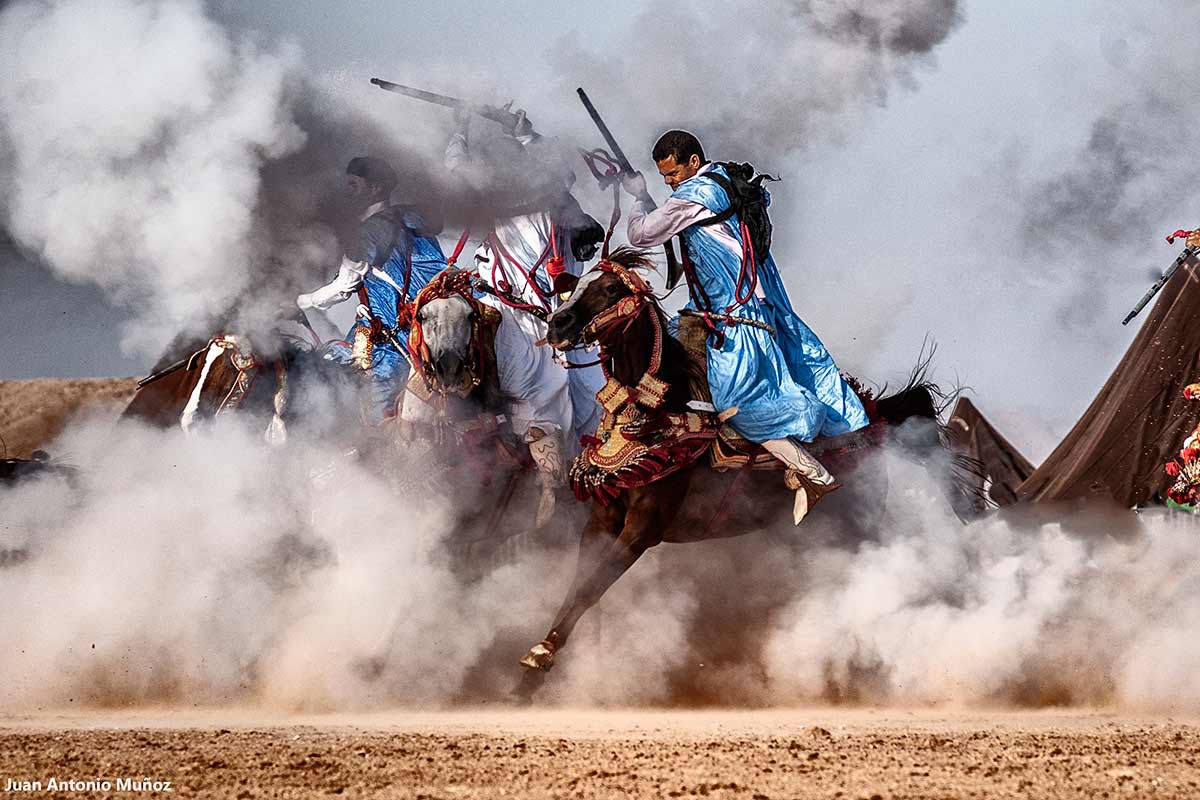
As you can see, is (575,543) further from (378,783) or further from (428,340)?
(378,783)

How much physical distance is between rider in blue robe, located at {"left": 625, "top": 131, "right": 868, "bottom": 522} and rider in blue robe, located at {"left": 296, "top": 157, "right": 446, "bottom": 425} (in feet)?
5.37

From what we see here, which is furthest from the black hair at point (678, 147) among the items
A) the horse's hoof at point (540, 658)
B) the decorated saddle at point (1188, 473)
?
the decorated saddle at point (1188, 473)

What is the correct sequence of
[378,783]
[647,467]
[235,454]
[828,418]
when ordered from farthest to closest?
[235,454] → [828,418] → [647,467] → [378,783]

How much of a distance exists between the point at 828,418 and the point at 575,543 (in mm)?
1684

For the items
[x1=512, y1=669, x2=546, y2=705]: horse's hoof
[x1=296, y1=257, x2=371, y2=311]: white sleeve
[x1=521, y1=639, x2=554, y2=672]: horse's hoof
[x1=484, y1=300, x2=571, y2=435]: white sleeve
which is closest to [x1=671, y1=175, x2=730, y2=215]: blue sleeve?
[x1=484, y1=300, x2=571, y2=435]: white sleeve

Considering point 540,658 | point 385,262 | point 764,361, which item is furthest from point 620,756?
point 385,262

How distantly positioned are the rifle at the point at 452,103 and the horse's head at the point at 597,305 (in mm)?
1692

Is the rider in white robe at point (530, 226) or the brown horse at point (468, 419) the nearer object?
the brown horse at point (468, 419)

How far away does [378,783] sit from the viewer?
5195 mm

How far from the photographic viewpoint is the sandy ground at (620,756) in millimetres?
5098

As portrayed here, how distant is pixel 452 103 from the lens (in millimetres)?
9008

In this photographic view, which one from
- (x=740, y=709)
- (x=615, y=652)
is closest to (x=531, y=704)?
(x=615, y=652)

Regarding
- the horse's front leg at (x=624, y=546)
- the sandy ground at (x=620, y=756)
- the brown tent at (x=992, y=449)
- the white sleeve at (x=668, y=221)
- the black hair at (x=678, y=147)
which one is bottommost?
the sandy ground at (x=620, y=756)

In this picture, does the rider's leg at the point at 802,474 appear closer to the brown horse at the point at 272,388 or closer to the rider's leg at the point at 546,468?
the rider's leg at the point at 546,468
